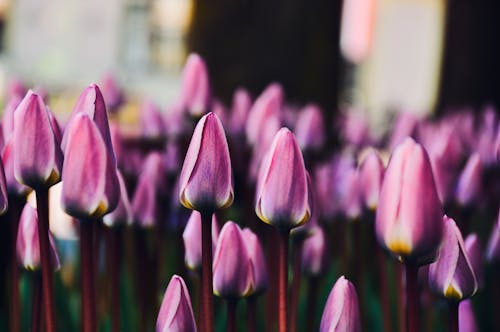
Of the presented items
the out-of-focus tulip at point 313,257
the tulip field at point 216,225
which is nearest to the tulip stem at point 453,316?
the tulip field at point 216,225

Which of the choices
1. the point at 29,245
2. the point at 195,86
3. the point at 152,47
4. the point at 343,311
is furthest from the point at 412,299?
the point at 152,47

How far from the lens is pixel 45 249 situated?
718 millimetres

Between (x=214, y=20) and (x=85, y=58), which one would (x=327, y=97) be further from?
(x=85, y=58)

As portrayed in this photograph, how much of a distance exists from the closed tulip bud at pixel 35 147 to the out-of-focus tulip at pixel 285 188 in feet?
0.63

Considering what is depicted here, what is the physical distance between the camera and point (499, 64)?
5.77 meters

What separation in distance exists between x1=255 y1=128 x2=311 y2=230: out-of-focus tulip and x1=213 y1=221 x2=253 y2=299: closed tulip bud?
4cm

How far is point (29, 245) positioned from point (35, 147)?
15 centimetres

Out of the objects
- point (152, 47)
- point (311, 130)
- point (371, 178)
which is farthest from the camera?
point (152, 47)

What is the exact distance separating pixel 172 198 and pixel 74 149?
63cm

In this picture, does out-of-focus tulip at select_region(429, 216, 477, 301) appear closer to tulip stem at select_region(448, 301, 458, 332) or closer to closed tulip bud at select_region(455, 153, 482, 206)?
tulip stem at select_region(448, 301, 458, 332)

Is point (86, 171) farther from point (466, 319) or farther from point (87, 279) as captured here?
point (466, 319)

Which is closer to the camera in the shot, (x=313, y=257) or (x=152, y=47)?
(x=313, y=257)

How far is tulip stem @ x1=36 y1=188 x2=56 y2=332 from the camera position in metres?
0.71

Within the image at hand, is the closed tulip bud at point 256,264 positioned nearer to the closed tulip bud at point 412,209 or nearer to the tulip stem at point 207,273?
the tulip stem at point 207,273
